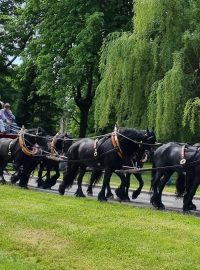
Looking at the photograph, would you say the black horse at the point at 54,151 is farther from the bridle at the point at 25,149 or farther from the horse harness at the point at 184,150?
the horse harness at the point at 184,150

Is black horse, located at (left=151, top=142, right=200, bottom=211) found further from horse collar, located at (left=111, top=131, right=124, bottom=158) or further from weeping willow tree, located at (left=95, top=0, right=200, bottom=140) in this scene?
weeping willow tree, located at (left=95, top=0, right=200, bottom=140)

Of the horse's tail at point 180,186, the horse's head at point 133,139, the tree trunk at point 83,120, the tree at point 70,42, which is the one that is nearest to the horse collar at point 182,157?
the horse's head at point 133,139

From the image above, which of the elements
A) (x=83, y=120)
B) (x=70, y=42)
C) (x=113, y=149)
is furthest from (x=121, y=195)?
(x=83, y=120)

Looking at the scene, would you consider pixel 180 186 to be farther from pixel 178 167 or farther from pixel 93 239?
pixel 93 239


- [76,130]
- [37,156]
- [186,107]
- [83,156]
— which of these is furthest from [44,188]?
[76,130]

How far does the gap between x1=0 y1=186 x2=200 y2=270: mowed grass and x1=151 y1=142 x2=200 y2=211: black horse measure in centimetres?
190

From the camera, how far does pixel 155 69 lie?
27.5m

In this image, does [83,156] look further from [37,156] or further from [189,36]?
[189,36]

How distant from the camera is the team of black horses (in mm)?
14375

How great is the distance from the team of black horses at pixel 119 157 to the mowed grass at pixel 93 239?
7.45ft

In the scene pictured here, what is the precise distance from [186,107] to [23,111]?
25.4 metres

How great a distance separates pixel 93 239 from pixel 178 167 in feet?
18.0

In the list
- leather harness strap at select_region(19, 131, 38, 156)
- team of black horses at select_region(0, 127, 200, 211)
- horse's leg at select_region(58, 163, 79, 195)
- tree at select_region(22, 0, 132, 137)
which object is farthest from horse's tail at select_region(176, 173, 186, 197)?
tree at select_region(22, 0, 132, 137)

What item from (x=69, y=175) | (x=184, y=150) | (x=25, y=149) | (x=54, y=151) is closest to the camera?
(x=184, y=150)
